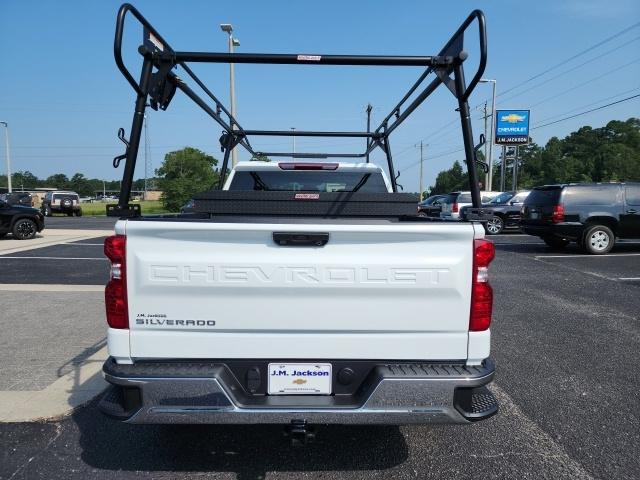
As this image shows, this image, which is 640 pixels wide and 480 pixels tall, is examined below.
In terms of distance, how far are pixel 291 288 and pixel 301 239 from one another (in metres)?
0.26

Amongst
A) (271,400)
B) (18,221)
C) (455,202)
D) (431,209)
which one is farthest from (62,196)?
(271,400)

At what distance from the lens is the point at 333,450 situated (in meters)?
3.10

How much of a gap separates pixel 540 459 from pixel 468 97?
2.30 meters

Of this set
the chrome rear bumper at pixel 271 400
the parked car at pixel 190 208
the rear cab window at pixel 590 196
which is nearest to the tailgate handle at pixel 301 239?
the chrome rear bumper at pixel 271 400

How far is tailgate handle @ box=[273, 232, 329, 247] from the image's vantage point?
8.17 ft

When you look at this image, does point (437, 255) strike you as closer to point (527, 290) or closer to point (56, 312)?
point (56, 312)

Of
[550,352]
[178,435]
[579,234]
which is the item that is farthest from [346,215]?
[579,234]

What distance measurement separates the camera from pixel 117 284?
2.49 meters

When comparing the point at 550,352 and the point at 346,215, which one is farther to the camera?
the point at 550,352

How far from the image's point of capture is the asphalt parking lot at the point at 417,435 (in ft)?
9.50

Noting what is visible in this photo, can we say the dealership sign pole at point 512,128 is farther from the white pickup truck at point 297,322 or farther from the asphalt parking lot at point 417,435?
the white pickup truck at point 297,322

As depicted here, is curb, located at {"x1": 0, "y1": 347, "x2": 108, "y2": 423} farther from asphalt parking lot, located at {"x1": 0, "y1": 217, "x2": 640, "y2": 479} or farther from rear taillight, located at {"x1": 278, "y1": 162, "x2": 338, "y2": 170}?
rear taillight, located at {"x1": 278, "y1": 162, "x2": 338, "y2": 170}

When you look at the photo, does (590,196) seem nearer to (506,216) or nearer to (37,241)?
(506,216)

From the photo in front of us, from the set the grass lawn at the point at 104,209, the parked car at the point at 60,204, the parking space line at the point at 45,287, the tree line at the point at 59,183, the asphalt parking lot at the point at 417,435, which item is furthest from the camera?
the tree line at the point at 59,183
